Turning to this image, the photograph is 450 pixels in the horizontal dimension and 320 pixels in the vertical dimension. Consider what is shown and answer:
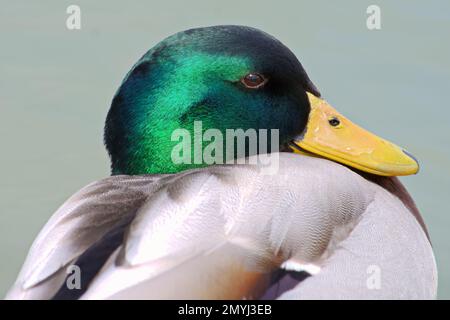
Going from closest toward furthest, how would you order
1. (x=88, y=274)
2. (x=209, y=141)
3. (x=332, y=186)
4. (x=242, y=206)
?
(x=88, y=274)
(x=242, y=206)
(x=332, y=186)
(x=209, y=141)

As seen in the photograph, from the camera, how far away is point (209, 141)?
4.00m

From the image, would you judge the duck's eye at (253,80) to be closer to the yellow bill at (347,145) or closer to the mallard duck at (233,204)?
the mallard duck at (233,204)

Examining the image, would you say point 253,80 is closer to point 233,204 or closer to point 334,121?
point 334,121

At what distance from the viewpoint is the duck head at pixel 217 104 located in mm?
4020

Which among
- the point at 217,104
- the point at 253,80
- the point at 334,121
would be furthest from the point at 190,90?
the point at 334,121

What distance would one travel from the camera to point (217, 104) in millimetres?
4062

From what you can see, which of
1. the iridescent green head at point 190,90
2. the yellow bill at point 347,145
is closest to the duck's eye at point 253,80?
the iridescent green head at point 190,90

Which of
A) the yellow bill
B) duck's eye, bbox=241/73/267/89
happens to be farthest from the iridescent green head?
the yellow bill

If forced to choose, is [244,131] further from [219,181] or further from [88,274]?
[88,274]

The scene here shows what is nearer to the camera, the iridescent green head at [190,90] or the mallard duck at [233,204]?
the mallard duck at [233,204]

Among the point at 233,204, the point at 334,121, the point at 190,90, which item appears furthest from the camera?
the point at 334,121

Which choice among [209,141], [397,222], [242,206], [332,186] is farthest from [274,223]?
[209,141]

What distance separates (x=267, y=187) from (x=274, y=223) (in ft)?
0.57

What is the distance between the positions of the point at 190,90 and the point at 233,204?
934mm
